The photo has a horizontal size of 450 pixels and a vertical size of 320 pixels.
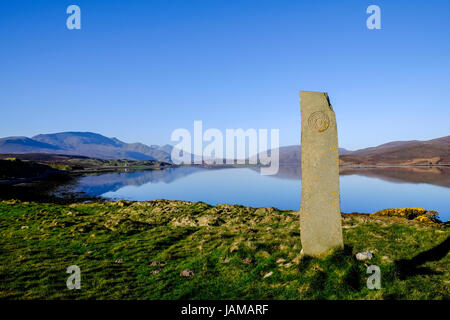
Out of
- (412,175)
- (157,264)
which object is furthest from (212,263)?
(412,175)

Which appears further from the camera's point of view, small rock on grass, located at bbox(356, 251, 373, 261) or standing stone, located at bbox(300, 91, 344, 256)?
standing stone, located at bbox(300, 91, 344, 256)

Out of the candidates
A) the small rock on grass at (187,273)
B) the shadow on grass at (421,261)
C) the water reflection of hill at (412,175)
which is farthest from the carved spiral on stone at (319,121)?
the water reflection of hill at (412,175)

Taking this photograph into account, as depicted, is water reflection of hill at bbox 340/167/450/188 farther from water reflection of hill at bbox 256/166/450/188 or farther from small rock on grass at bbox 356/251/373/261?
small rock on grass at bbox 356/251/373/261

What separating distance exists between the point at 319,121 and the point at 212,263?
7430mm

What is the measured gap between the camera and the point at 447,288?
7191 millimetres

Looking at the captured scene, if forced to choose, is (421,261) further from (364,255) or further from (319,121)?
(319,121)

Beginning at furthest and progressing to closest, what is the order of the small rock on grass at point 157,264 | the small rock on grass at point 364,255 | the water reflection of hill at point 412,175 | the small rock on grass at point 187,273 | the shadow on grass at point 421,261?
1. the water reflection of hill at point 412,175
2. the small rock on grass at point 157,264
3. the small rock on grass at point 187,273
4. the small rock on grass at point 364,255
5. the shadow on grass at point 421,261

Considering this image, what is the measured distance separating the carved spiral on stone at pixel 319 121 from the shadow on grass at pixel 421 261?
5445 millimetres

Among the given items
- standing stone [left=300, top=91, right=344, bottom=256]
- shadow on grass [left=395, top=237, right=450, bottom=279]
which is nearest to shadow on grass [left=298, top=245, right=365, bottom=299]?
standing stone [left=300, top=91, right=344, bottom=256]

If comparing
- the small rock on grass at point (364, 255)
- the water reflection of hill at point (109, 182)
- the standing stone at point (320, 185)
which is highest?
the standing stone at point (320, 185)

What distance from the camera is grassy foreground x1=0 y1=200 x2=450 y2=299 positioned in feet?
25.8

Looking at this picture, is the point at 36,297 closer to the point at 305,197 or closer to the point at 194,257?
the point at 194,257

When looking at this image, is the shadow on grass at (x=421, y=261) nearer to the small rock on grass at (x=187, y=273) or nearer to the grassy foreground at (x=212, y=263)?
the grassy foreground at (x=212, y=263)

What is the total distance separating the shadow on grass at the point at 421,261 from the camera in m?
8.47
